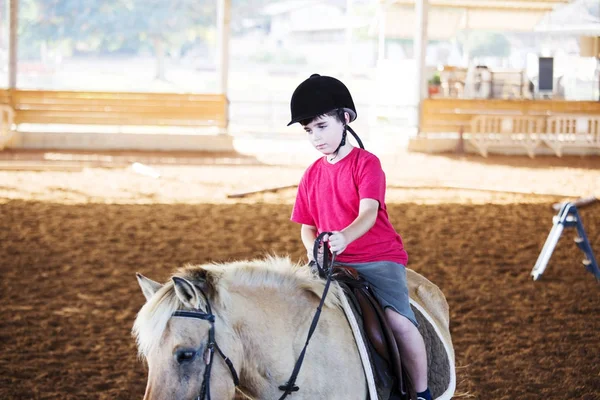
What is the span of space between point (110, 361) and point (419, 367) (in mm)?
2670

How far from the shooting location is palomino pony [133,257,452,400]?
2.04 m

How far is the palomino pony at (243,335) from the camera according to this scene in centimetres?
204

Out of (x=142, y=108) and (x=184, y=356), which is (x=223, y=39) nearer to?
(x=142, y=108)

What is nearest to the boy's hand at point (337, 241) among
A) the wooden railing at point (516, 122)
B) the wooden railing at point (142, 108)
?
the wooden railing at point (142, 108)

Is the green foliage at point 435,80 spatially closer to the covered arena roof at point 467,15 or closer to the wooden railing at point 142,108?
the covered arena roof at point 467,15

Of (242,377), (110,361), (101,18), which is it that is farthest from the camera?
(101,18)

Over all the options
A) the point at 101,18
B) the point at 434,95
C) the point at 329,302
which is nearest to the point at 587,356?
the point at 329,302

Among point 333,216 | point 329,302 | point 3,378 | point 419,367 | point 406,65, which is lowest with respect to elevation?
point 3,378

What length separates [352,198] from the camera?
2.61 metres

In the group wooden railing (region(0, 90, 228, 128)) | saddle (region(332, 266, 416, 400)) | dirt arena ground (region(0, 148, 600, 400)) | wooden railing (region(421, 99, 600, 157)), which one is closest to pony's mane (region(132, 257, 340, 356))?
saddle (region(332, 266, 416, 400))

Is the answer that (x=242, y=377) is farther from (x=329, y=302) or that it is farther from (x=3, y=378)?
(x=3, y=378)

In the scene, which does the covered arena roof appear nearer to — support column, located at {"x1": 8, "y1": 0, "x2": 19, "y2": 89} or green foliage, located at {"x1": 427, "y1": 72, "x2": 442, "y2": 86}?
green foliage, located at {"x1": 427, "y1": 72, "x2": 442, "y2": 86}

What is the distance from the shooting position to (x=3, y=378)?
4.52 meters

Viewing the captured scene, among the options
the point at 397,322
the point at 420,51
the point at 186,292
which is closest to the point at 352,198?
the point at 397,322
